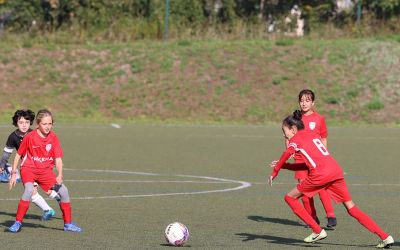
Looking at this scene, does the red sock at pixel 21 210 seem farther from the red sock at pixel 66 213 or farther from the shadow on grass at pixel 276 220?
the shadow on grass at pixel 276 220

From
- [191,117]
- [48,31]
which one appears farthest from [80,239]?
[48,31]

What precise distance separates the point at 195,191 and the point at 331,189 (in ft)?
19.8

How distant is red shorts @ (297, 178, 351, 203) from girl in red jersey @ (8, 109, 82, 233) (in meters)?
2.79

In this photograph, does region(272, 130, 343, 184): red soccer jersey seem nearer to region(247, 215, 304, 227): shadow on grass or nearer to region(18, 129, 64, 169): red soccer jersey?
region(247, 215, 304, 227): shadow on grass

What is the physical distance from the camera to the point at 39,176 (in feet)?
42.0

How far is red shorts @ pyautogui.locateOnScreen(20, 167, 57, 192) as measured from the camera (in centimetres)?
1277

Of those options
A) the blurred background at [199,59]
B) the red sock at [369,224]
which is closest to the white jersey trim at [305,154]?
the red sock at [369,224]

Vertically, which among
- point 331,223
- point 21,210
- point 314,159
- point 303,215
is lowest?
point 331,223

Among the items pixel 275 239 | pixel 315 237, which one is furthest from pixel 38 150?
pixel 315 237

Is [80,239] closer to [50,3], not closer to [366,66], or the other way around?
[366,66]

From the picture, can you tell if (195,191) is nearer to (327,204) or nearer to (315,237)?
(327,204)

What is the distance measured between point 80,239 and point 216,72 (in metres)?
27.2

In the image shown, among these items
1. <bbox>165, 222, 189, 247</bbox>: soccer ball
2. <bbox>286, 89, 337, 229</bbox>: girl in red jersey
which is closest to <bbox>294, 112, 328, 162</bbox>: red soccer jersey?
<bbox>286, 89, 337, 229</bbox>: girl in red jersey

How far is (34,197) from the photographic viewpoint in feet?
44.2
